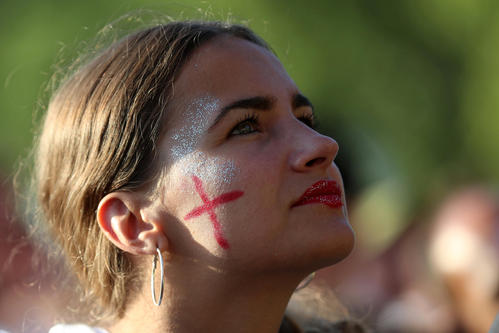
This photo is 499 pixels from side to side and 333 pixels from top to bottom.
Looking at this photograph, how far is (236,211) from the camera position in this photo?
210 centimetres

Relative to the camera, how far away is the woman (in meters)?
2.10

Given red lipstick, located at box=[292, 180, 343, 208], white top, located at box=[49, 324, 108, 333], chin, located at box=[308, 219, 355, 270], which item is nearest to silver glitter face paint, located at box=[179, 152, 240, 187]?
red lipstick, located at box=[292, 180, 343, 208]

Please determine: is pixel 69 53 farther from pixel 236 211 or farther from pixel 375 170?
pixel 375 170

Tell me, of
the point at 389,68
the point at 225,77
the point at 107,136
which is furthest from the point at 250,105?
the point at 389,68

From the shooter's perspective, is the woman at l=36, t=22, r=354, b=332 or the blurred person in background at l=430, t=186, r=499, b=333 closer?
the woman at l=36, t=22, r=354, b=332

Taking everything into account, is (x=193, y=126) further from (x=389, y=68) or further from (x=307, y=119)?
(x=389, y=68)

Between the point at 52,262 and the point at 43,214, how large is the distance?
369mm

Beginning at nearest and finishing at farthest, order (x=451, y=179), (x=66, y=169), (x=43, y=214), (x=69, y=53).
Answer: (x=66, y=169) < (x=43, y=214) < (x=69, y=53) < (x=451, y=179)

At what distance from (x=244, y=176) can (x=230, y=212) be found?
0.12 meters

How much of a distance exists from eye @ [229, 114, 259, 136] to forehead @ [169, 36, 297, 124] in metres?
0.08

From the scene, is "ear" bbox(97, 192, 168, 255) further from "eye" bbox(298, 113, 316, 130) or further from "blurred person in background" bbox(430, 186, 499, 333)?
"blurred person in background" bbox(430, 186, 499, 333)

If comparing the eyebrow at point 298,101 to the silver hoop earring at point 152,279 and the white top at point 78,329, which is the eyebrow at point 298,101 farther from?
the white top at point 78,329

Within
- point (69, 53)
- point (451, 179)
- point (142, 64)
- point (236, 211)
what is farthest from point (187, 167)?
point (451, 179)

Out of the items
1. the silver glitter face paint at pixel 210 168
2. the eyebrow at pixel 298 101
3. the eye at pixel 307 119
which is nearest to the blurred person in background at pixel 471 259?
the eye at pixel 307 119
